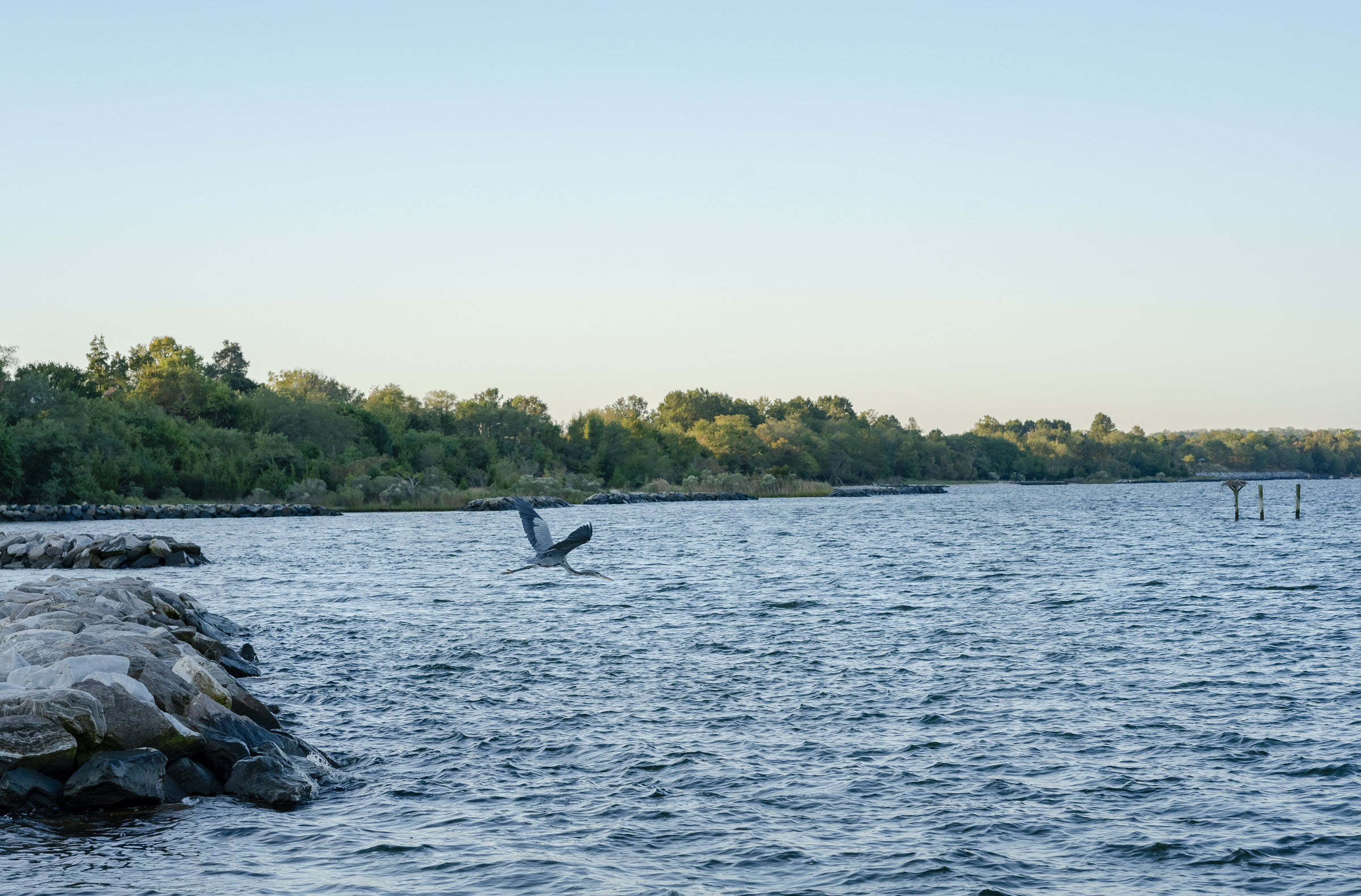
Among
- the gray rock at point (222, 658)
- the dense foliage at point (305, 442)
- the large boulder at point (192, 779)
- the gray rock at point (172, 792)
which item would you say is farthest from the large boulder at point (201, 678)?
the dense foliage at point (305, 442)

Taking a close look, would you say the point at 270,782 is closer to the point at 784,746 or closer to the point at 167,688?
the point at 167,688

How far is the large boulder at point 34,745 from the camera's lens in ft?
29.4

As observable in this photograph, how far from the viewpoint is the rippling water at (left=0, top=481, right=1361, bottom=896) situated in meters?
7.85

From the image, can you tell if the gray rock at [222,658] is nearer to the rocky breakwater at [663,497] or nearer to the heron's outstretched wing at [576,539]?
the heron's outstretched wing at [576,539]

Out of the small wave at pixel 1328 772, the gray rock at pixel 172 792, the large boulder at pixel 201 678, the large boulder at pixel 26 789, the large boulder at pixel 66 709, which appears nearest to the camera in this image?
the large boulder at pixel 26 789

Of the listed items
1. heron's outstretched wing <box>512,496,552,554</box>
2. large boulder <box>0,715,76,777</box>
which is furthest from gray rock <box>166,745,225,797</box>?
heron's outstretched wing <box>512,496,552,554</box>

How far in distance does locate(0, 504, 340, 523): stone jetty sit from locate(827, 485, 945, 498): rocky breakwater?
7484cm

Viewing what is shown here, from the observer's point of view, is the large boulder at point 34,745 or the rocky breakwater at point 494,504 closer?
the large boulder at point 34,745

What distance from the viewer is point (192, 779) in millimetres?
9656

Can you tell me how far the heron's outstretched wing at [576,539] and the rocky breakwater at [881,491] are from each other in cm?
11673

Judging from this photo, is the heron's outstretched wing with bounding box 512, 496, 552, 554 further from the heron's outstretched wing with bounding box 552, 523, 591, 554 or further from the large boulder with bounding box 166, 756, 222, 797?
the large boulder with bounding box 166, 756, 222, 797

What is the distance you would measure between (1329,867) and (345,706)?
1044cm

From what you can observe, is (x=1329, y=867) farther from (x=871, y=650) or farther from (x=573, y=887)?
(x=871, y=650)

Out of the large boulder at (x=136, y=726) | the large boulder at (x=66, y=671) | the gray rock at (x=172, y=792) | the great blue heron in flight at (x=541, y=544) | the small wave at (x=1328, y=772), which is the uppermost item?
the great blue heron in flight at (x=541, y=544)
